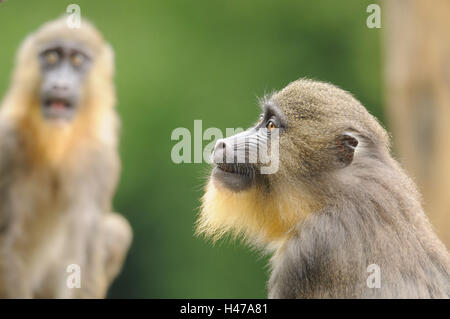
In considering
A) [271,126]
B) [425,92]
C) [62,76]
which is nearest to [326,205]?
[271,126]

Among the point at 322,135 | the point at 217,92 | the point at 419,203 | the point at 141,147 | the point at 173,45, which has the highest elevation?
the point at 173,45

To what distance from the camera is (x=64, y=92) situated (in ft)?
31.8

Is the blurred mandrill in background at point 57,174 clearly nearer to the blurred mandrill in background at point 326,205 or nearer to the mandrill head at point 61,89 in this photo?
the mandrill head at point 61,89

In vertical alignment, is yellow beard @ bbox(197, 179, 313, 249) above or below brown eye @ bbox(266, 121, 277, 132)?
below

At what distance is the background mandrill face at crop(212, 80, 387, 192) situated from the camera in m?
5.95

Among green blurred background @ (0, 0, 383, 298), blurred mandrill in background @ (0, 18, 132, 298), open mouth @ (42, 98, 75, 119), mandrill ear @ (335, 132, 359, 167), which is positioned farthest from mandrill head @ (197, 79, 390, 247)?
green blurred background @ (0, 0, 383, 298)

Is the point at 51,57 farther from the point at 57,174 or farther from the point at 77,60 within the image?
the point at 57,174

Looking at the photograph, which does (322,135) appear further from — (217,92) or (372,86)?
(372,86)

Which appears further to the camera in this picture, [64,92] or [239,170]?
[64,92]

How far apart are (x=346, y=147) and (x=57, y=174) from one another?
186 inches

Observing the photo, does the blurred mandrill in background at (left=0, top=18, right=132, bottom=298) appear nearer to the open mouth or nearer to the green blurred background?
the open mouth

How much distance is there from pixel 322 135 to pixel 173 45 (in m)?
10.8

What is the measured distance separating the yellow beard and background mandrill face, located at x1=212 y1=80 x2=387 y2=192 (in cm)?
9

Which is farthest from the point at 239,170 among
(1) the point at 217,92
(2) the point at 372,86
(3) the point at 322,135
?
(2) the point at 372,86
